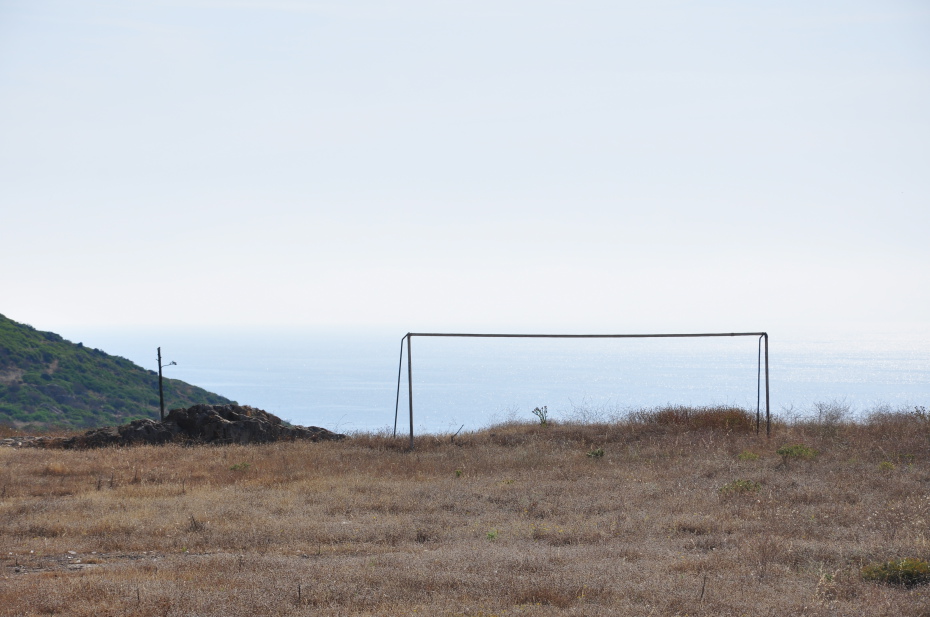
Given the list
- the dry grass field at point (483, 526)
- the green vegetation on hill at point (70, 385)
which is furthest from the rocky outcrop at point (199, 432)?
the green vegetation on hill at point (70, 385)

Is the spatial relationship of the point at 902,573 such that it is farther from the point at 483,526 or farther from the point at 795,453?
the point at 795,453

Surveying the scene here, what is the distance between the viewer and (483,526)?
9258mm

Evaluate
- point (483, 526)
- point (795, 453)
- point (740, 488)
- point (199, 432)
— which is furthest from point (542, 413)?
point (483, 526)

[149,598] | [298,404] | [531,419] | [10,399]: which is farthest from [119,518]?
[298,404]

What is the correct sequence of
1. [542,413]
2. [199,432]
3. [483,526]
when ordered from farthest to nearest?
[542,413]
[199,432]
[483,526]

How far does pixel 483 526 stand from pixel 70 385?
7502cm

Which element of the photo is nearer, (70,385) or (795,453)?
(795,453)

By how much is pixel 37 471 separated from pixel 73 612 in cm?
988

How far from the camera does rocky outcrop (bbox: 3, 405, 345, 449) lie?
18.4 m

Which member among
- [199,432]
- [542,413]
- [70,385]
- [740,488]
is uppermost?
[542,413]

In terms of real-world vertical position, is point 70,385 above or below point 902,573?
below

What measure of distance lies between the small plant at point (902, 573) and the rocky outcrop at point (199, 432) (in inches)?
575

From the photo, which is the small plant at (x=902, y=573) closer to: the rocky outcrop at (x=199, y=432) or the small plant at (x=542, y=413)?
the small plant at (x=542, y=413)

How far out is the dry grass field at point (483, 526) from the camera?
5.99 m
